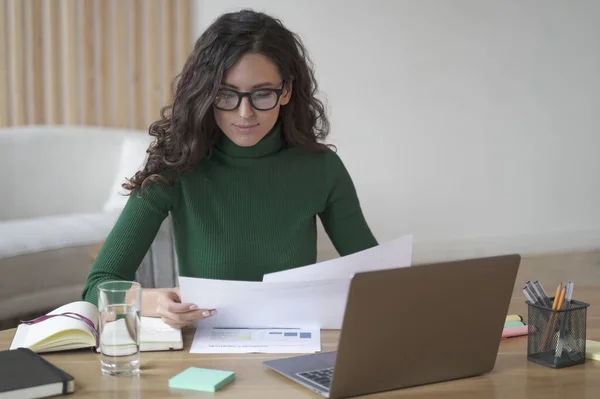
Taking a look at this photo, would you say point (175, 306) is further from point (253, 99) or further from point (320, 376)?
point (253, 99)

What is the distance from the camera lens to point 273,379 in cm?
130

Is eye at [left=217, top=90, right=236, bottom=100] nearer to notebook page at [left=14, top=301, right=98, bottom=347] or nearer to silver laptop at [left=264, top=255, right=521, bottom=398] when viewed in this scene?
notebook page at [left=14, top=301, right=98, bottom=347]

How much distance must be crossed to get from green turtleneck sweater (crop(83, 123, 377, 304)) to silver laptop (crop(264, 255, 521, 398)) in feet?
2.01

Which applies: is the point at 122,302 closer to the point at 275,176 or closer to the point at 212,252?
the point at 212,252

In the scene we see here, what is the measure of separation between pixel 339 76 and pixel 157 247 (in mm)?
1780

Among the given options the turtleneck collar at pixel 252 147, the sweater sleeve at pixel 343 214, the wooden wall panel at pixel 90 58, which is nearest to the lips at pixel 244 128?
the turtleneck collar at pixel 252 147

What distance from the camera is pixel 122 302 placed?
1.32m

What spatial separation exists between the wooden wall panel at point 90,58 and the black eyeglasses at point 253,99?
2.40 m

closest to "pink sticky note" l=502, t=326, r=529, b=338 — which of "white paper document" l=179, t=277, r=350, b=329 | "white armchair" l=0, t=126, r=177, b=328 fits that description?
"white paper document" l=179, t=277, r=350, b=329

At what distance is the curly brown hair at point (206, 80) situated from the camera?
1857 millimetres

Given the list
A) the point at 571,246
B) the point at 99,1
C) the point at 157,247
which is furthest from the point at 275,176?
the point at 571,246

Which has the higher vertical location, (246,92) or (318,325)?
(246,92)

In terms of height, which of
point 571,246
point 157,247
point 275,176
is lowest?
point 571,246

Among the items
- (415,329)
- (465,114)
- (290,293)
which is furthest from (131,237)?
(465,114)
